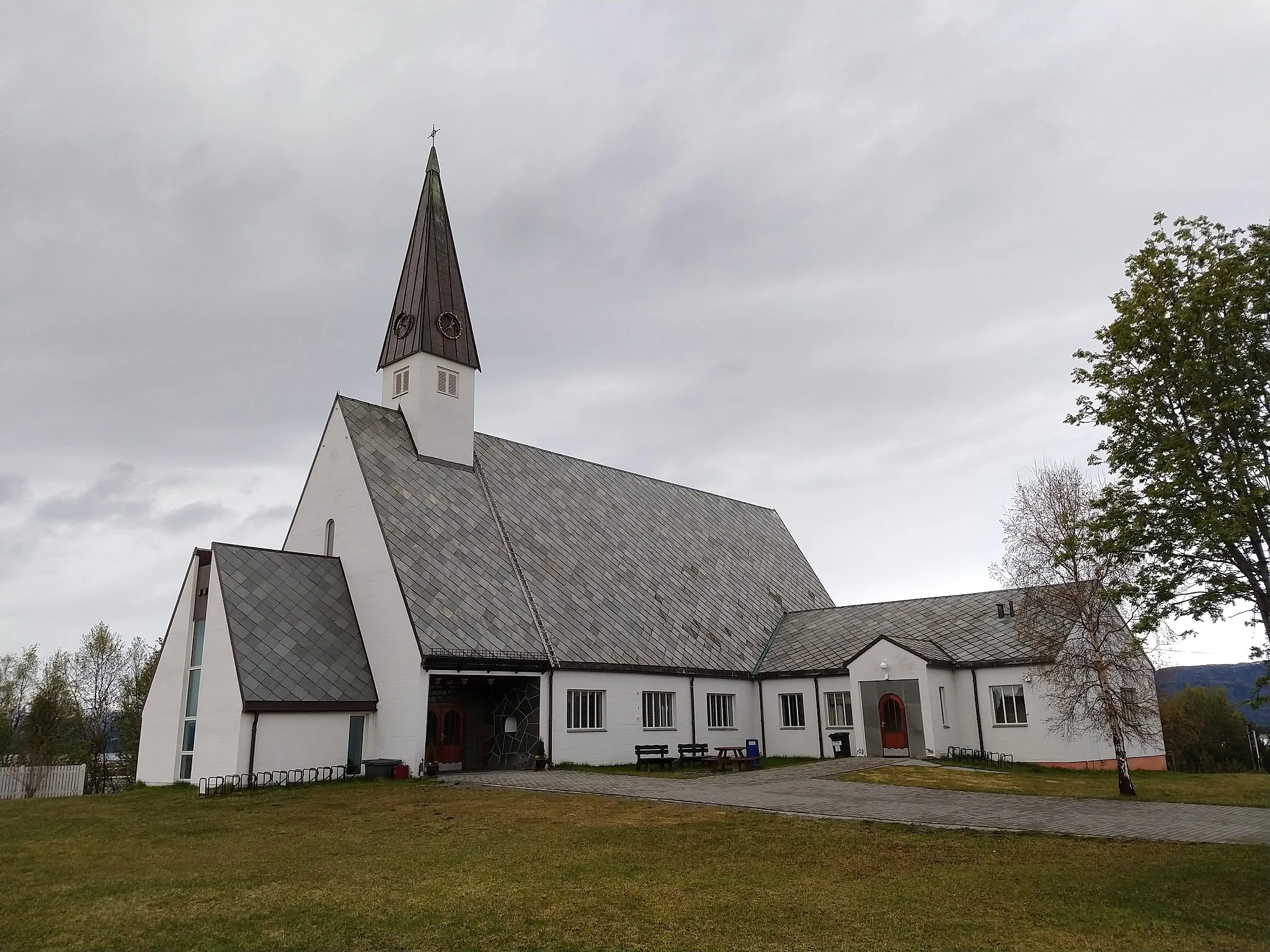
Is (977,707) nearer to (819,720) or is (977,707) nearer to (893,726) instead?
(893,726)

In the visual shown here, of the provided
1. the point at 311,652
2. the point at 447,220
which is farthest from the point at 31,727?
the point at 447,220

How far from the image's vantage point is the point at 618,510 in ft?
124

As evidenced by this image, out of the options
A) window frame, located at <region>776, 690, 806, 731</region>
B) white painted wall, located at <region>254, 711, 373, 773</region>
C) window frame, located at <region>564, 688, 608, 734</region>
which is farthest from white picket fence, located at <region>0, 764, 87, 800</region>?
window frame, located at <region>776, 690, 806, 731</region>

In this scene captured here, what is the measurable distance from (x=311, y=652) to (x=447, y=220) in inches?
730

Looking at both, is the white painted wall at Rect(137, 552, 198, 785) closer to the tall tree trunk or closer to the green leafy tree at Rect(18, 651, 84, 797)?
the green leafy tree at Rect(18, 651, 84, 797)

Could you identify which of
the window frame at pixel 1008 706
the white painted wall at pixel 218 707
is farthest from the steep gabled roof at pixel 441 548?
the window frame at pixel 1008 706

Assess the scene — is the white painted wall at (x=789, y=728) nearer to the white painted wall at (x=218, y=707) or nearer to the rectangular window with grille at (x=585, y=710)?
the rectangular window with grille at (x=585, y=710)

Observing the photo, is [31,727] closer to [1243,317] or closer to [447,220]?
[447,220]

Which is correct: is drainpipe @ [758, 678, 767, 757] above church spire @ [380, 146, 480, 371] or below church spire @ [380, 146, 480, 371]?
below

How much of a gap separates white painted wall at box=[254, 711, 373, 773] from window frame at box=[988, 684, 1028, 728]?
20.2 metres

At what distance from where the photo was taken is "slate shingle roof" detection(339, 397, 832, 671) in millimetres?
26703

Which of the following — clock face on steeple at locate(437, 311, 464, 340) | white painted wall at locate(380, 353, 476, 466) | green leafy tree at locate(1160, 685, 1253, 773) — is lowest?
green leafy tree at locate(1160, 685, 1253, 773)

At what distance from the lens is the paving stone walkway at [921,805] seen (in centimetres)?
1482

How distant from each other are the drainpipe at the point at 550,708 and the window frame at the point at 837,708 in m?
11.5
